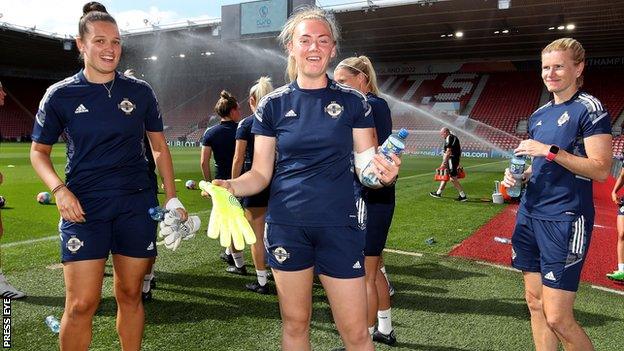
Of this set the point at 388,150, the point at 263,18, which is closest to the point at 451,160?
the point at 388,150

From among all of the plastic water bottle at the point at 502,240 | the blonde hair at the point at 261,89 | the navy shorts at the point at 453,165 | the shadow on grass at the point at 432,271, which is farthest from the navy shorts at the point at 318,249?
the navy shorts at the point at 453,165

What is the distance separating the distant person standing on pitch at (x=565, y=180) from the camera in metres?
2.88

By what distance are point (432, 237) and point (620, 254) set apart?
2.88 metres

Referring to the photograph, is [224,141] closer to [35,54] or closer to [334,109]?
[334,109]

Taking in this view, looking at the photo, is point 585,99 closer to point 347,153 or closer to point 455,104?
point 347,153

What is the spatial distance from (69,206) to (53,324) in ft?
6.32

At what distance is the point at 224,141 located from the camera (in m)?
5.98

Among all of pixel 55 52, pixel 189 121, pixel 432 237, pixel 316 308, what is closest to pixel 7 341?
pixel 316 308

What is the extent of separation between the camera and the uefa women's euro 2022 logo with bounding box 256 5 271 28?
1203 inches

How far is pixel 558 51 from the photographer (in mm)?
3031

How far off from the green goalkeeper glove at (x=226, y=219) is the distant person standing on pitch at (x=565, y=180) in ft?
5.78

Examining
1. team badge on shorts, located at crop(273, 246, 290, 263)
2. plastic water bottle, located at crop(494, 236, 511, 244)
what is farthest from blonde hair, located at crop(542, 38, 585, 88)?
plastic water bottle, located at crop(494, 236, 511, 244)

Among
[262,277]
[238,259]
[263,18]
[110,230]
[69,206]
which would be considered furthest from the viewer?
[263,18]

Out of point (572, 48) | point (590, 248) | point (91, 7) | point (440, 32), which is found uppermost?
point (440, 32)
